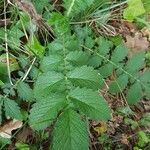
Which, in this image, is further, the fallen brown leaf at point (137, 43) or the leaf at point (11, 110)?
the fallen brown leaf at point (137, 43)

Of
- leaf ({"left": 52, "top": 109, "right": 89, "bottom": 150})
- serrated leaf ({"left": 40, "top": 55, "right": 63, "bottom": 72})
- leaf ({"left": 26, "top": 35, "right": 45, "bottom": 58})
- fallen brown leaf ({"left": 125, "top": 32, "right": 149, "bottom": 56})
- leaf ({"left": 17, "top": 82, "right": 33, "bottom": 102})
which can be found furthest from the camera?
fallen brown leaf ({"left": 125, "top": 32, "right": 149, "bottom": 56})

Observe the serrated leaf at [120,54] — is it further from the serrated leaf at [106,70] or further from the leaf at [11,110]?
the leaf at [11,110]

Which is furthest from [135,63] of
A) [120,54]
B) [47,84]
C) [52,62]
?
[47,84]

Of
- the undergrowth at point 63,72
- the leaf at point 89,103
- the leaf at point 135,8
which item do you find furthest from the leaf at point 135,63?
the leaf at point 89,103

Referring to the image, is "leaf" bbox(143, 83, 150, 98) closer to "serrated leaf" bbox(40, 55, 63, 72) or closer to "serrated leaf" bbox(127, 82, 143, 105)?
"serrated leaf" bbox(127, 82, 143, 105)

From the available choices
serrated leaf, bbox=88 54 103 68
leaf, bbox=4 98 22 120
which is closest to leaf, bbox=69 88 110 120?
leaf, bbox=4 98 22 120

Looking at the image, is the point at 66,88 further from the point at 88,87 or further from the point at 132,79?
the point at 132,79

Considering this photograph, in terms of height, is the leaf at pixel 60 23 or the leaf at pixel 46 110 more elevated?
the leaf at pixel 60 23
